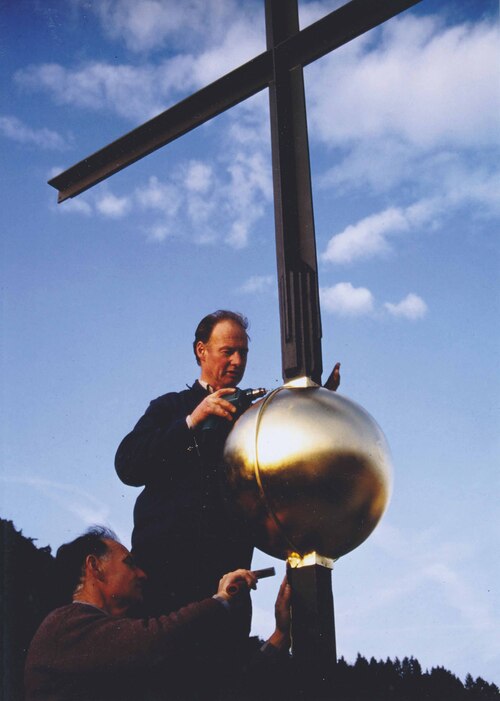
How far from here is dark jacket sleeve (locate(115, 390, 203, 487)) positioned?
2.34m

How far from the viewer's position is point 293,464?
1.76 metres

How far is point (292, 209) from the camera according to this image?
2.38m

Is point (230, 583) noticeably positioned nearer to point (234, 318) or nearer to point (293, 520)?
point (293, 520)

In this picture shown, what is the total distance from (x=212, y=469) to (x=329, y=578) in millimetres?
691

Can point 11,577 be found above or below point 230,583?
above

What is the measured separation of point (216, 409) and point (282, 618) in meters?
0.59

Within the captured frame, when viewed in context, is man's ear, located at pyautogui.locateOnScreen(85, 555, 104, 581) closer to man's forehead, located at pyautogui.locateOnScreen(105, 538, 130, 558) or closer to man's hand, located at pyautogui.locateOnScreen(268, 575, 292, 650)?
man's forehead, located at pyautogui.locateOnScreen(105, 538, 130, 558)

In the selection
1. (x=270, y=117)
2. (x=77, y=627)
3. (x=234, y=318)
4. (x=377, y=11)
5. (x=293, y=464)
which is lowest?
(x=77, y=627)

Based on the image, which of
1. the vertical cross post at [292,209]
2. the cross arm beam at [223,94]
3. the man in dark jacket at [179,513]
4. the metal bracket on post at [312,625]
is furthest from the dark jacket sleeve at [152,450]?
the cross arm beam at [223,94]

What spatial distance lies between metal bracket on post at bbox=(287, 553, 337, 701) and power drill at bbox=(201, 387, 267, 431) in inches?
18.9

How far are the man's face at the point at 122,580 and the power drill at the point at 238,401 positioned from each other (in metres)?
0.64

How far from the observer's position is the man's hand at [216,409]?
7.29ft

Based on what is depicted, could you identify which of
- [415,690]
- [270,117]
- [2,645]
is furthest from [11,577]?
[270,117]

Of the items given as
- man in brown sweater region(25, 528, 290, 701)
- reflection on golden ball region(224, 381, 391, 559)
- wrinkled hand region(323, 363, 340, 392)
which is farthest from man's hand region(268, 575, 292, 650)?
wrinkled hand region(323, 363, 340, 392)
